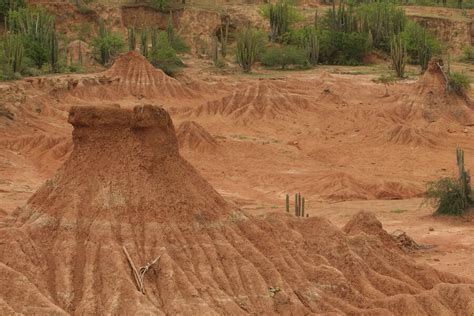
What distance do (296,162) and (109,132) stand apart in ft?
65.8

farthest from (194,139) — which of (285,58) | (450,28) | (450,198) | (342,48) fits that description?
(450,28)

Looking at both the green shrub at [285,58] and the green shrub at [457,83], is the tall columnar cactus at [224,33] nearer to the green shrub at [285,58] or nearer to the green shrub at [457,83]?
the green shrub at [285,58]

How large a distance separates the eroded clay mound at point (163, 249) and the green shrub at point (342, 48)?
4134cm

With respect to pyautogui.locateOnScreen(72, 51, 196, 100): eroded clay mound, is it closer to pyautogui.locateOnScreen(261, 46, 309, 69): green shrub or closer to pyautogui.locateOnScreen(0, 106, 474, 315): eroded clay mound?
pyautogui.locateOnScreen(261, 46, 309, 69): green shrub

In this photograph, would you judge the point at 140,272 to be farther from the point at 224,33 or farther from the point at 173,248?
the point at 224,33

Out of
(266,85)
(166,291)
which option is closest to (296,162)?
(266,85)

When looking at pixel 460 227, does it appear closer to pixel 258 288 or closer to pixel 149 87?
pixel 258 288

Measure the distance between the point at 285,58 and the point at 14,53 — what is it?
16557 millimetres

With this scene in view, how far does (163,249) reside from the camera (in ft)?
42.9

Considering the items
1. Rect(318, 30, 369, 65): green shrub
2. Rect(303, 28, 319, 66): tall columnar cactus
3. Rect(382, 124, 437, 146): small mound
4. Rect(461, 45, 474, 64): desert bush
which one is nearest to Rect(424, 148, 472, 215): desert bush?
Rect(382, 124, 437, 146): small mound

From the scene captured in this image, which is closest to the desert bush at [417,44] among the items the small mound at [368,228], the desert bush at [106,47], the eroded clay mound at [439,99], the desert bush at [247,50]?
the desert bush at [247,50]

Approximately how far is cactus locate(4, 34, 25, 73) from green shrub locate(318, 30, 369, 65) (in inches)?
784

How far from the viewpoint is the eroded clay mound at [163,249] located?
12414 mm

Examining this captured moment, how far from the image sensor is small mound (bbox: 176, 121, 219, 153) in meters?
34.3
